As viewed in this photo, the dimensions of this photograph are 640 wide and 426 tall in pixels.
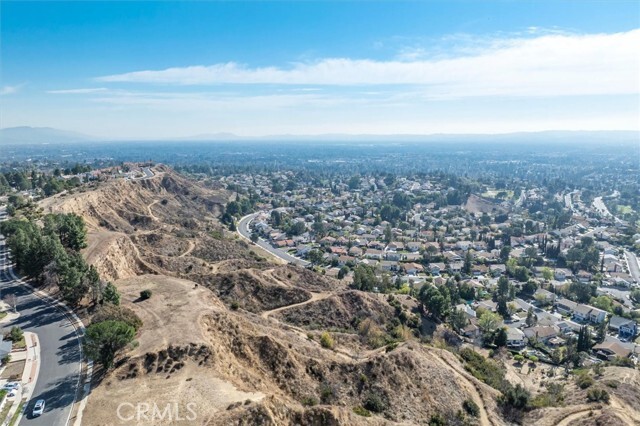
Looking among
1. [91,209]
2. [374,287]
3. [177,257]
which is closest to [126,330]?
[177,257]

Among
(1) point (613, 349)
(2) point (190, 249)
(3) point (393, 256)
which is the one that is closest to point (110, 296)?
(2) point (190, 249)

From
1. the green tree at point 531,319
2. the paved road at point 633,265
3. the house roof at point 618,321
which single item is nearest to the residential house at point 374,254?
the green tree at point 531,319

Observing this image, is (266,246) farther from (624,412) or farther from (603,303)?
(624,412)

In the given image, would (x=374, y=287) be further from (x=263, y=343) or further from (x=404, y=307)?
(x=263, y=343)

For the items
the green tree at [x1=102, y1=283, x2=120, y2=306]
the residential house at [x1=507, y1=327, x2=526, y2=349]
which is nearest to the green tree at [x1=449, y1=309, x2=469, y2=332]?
the residential house at [x1=507, y1=327, x2=526, y2=349]

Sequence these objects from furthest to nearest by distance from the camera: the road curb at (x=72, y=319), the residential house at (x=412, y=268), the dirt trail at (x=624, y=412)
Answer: the residential house at (x=412, y=268) → the dirt trail at (x=624, y=412) → the road curb at (x=72, y=319)

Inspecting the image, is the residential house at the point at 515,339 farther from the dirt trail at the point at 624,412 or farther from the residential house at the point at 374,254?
the residential house at the point at 374,254
